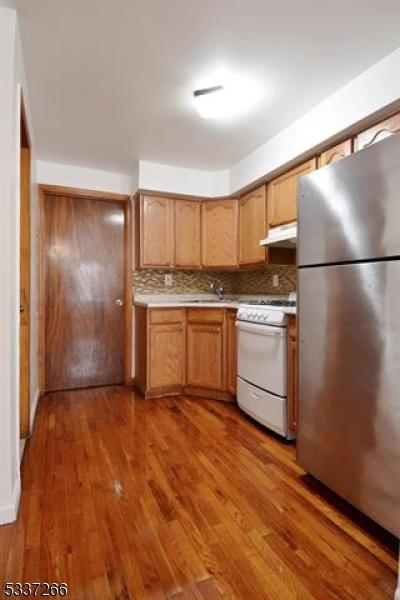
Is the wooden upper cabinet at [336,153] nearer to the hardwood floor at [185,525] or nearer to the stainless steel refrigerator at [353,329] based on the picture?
the stainless steel refrigerator at [353,329]

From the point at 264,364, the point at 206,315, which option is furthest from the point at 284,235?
the point at 206,315

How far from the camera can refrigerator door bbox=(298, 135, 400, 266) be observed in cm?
128

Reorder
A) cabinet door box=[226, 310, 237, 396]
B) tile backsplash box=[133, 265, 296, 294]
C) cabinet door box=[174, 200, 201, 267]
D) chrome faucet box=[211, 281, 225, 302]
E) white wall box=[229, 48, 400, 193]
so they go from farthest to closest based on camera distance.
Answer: chrome faucet box=[211, 281, 225, 302]
cabinet door box=[174, 200, 201, 267]
tile backsplash box=[133, 265, 296, 294]
cabinet door box=[226, 310, 237, 396]
white wall box=[229, 48, 400, 193]

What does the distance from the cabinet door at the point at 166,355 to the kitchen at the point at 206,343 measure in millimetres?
21

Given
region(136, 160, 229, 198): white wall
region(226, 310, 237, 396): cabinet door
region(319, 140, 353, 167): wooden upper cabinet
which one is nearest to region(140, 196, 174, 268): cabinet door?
region(136, 160, 229, 198): white wall

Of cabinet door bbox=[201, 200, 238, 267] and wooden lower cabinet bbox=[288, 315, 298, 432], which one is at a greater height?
cabinet door bbox=[201, 200, 238, 267]

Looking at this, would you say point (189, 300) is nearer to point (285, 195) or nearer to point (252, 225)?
point (252, 225)

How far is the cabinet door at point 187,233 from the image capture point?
3426 millimetres

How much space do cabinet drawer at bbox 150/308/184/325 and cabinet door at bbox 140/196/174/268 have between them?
0.50 meters

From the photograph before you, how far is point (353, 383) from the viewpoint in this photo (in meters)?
1.45

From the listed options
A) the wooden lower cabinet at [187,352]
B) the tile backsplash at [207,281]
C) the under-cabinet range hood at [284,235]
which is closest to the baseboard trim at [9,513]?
the wooden lower cabinet at [187,352]

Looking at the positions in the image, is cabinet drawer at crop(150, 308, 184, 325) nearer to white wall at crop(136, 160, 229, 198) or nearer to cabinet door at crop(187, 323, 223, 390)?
cabinet door at crop(187, 323, 223, 390)

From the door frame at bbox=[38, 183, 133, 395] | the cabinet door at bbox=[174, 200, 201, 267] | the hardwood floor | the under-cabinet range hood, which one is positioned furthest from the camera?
the cabinet door at bbox=[174, 200, 201, 267]

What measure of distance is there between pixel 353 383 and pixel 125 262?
2736 mm
